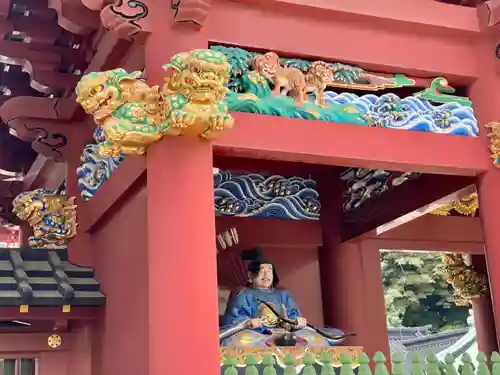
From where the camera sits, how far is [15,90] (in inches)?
266

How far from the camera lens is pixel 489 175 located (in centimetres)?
496

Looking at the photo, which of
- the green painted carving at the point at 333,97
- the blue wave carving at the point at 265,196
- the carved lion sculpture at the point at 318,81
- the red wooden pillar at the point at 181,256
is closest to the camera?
the red wooden pillar at the point at 181,256

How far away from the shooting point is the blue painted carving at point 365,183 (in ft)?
20.1

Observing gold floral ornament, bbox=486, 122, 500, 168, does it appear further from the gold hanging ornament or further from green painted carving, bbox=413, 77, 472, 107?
the gold hanging ornament

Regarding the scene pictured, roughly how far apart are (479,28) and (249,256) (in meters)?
2.58

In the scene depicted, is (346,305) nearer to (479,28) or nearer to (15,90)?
(479,28)

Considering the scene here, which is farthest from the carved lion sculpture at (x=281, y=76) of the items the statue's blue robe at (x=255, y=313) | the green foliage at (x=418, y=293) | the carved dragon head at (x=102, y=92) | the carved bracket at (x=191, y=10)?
the green foliage at (x=418, y=293)

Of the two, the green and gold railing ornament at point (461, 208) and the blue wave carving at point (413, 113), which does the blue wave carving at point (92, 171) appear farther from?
the green and gold railing ornament at point (461, 208)

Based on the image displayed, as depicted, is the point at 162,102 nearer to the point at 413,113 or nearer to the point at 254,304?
the point at 413,113

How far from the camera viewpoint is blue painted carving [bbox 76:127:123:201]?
5460 millimetres

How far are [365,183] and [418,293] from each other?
14.0 m

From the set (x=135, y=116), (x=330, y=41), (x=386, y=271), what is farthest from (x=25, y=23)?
(x=386, y=271)

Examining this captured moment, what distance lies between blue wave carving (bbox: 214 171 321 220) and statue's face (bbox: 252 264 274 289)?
2.21 feet

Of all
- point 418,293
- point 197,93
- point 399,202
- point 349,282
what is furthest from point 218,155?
point 418,293
